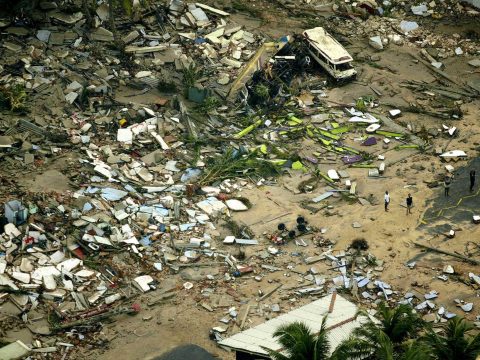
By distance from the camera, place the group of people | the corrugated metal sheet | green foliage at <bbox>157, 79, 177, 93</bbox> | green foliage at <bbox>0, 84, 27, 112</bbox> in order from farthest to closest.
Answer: green foliage at <bbox>157, 79, 177, 93</bbox>
green foliage at <bbox>0, 84, 27, 112</bbox>
the group of people
the corrugated metal sheet

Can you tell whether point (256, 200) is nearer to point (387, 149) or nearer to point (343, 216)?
point (343, 216)

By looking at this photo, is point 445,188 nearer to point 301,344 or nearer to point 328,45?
point 328,45

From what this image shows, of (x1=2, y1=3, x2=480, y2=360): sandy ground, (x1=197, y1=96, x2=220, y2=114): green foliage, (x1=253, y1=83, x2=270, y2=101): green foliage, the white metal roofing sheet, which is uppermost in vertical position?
the white metal roofing sheet

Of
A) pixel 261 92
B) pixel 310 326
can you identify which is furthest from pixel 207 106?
pixel 310 326

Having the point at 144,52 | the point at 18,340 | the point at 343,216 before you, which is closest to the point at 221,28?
the point at 144,52

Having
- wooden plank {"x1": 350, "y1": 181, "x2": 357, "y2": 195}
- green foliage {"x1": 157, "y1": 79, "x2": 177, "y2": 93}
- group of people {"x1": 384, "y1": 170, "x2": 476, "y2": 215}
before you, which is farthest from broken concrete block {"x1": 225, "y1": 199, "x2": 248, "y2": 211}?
green foliage {"x1": 157, "y1": 79, "x2": 177, "y2": 93}

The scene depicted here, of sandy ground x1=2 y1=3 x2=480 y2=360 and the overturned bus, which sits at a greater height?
the overturned bus

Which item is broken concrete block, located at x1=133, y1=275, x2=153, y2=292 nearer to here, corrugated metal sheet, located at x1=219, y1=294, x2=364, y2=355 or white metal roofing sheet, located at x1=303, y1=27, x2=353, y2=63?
corrugated metal sheet, located at x1=219, y1=294, x2=364, y2=355
